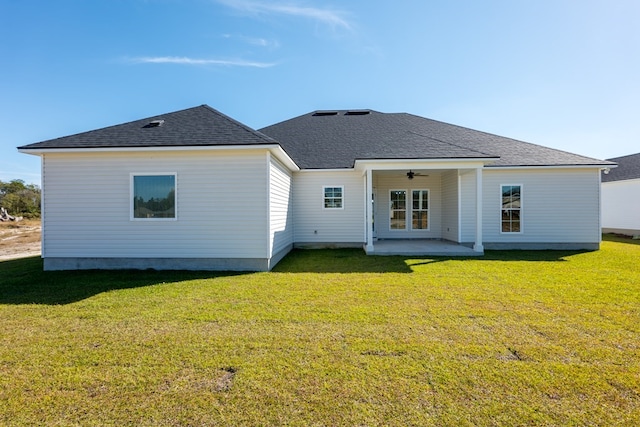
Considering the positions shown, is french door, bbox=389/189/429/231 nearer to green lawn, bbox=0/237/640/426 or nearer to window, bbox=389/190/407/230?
window, bbox=389/190/407/230

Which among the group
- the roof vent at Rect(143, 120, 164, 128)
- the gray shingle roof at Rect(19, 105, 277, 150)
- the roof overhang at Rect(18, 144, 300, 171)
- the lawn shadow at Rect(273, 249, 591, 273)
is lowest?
the lawn shadow at Rect(273, 249, 591, 273)

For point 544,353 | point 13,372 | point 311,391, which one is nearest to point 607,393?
point 544,353

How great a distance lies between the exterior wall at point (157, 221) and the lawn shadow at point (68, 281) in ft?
1.80

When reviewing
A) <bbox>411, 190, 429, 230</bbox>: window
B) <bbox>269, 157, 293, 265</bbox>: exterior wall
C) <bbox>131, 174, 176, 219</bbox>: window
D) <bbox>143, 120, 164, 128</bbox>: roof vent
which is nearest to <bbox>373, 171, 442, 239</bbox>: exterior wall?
Result: <bbox>411, 190, 429, 230</bbox>: window

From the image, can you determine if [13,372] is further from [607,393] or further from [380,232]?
[380,232]

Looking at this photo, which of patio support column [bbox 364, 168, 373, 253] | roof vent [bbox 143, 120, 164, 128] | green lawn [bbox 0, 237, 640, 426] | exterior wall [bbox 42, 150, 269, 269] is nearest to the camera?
green lawn [bbox 0, 237, 640, 426]

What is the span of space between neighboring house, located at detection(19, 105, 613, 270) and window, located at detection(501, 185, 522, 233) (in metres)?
0.05

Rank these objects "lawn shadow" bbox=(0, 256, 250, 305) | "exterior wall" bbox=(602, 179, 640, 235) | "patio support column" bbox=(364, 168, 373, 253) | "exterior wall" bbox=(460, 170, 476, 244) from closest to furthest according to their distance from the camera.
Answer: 1. "lawn shadow" bbox=(0, 256, 250, 305)
2. "patio support column" bbox=(364, 168, 373, 253)
3. "exterior wall" bbox=(460, 170, 476, 244)
4. "exterior wall" bbox=(602, 179, 640, 235)

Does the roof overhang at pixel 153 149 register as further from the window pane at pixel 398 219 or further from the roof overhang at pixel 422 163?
the window pane at pixel 398 219

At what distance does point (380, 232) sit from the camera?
44.6ft

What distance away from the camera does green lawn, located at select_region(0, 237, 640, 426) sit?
233 cm

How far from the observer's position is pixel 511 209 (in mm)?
11258

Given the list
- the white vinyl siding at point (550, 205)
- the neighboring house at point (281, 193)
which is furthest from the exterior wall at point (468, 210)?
the white vinyl siding at point (550, 205)

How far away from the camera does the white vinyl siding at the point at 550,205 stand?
36.0 ft
